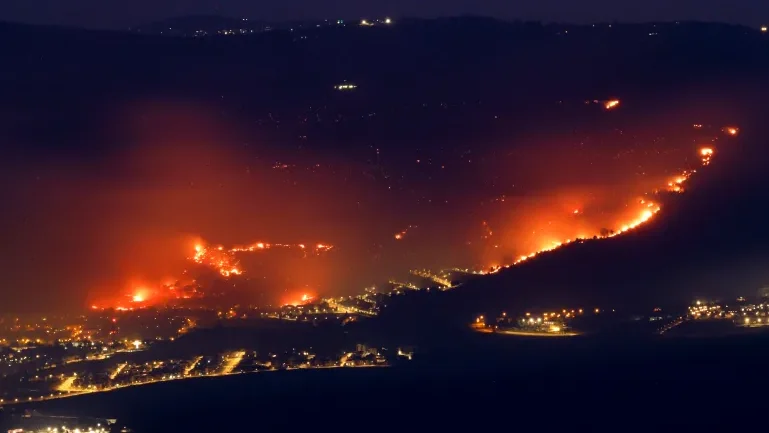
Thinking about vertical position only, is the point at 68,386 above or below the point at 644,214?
below

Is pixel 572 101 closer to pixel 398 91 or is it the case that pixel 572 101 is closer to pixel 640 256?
pixel 398 91

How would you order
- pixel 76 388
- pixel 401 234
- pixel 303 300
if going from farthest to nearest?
pixel 401 234, pixel 303 300, pixel 76 388

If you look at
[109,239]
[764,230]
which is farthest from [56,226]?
[764,230]

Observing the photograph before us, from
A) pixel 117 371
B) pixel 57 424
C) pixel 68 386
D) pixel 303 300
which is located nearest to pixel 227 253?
pixel 303 300

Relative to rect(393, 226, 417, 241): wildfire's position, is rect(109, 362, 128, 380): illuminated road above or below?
below

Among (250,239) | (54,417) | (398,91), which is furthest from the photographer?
(398,91)

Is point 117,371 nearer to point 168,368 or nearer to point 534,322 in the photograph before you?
point 168,368

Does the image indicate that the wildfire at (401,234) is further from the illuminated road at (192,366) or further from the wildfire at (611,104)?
the wildfire at (611,104)

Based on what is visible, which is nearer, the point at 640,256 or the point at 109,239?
the point at 640,256

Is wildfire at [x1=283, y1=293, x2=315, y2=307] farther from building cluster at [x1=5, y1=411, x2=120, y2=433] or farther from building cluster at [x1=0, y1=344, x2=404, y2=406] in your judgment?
building cluster at [x1=5, y1=411, x2=120, y2=433]

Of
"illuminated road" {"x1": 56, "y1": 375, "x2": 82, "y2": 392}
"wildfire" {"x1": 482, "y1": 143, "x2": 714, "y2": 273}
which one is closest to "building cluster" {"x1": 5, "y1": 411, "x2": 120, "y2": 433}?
"illuminated road" {"x1": 56, "y1": 375, "x2": 82, "y2": 392}

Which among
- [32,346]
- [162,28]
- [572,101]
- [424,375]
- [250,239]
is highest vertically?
[162,28]
